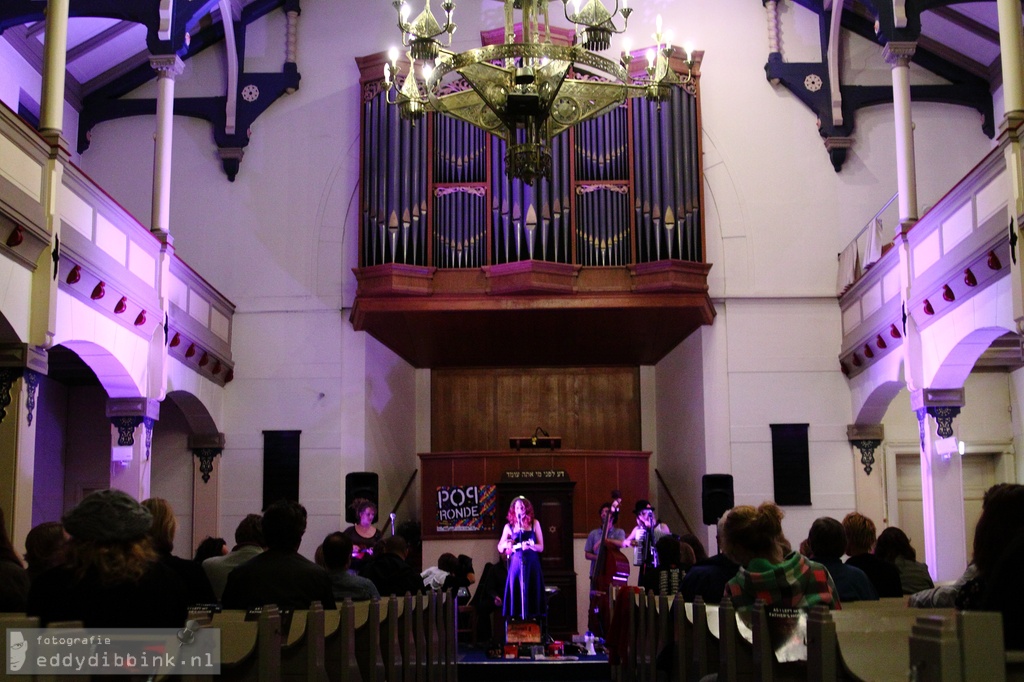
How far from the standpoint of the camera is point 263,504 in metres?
14.7

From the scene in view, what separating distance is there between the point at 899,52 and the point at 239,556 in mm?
9103

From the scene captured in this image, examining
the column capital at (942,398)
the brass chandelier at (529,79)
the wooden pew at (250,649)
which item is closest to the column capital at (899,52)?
the column capital at (942,398)

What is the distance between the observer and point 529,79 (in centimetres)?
721

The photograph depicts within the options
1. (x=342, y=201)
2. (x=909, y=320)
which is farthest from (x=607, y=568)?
(x=342, y=201)

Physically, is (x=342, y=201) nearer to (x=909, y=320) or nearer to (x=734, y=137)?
(x=734, y=137)

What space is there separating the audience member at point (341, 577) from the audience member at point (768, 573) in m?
2.34

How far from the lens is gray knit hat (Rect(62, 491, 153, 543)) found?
362 cm

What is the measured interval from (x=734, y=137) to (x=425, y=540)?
260 inches

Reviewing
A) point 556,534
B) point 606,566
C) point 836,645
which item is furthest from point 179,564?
point 556,534

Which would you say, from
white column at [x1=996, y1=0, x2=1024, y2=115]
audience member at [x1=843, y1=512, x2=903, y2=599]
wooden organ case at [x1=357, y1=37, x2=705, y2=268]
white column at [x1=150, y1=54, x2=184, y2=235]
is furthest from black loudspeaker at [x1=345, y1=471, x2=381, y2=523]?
white column at [x1=996, y1=0, x2=1024, y2=115]

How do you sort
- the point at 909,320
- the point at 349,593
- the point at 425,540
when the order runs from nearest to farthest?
1. the point at 349,593
2. the point at 909,320
3. the point at 425,540

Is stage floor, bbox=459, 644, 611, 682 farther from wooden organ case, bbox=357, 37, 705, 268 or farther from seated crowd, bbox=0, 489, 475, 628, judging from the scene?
wooden organ case, bbox=357, 37, 705, 268

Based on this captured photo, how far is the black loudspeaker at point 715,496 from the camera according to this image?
12758 millimetres
